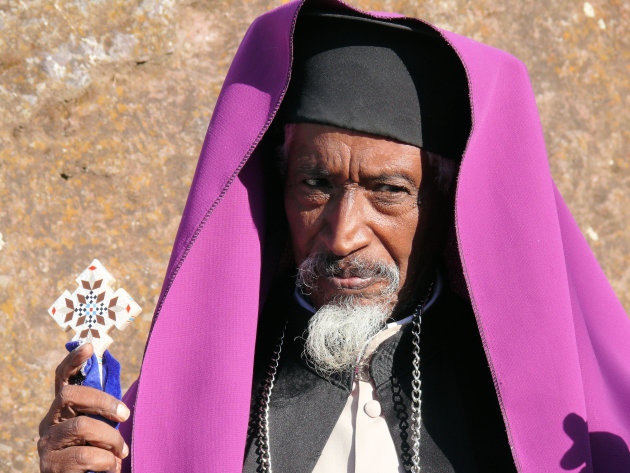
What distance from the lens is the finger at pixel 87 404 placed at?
2247 millimetres

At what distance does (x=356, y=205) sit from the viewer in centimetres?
262

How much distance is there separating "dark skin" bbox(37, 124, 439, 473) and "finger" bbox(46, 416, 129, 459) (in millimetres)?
106

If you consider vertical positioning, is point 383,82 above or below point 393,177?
above

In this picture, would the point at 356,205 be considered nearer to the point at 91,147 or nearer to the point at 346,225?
the point at 346,225

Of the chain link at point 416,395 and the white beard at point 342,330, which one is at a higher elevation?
the white beard at point 342,330

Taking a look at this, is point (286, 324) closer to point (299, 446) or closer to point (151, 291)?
point (299, 446)

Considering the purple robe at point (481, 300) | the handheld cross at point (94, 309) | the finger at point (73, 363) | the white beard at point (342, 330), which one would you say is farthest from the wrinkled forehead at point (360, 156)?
the finger at point (73, 363)

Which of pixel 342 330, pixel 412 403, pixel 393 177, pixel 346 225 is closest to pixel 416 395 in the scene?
pixel 412 403

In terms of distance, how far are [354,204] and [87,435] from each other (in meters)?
1.11

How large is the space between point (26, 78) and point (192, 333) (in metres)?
1.99

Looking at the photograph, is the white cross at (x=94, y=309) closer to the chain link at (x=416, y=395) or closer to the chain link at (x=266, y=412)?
the chain link at (x=266, y=412)

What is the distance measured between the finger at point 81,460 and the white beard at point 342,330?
0.76m

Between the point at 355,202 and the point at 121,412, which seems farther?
the point at 355,202

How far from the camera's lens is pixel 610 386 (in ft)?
8.38
